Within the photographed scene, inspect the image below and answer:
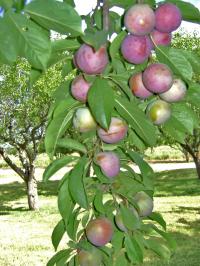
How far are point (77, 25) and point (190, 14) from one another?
50 centimetres

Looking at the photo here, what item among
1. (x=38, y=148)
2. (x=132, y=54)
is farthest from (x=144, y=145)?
(x=38, y=148)

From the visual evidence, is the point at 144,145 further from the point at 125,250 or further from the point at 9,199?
the point at 9,199

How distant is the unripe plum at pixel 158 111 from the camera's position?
1366 mm

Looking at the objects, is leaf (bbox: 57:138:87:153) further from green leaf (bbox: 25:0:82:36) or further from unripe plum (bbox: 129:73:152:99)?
green leaf (bbox: 25:0:82:36)

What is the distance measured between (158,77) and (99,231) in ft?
1.93

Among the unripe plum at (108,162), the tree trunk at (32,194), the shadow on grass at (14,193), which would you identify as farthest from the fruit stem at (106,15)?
the tree trunk at (32,194)

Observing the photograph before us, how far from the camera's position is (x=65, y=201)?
5.07 ft

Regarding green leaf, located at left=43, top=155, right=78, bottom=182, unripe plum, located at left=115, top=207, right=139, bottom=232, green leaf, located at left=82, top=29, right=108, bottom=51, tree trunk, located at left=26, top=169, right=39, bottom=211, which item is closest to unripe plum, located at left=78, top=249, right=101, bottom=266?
unripe plum, located at left=115, top=207, right=139, bottom=232

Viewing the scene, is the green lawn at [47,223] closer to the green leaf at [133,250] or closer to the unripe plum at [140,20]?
the green leaf at [133,250]

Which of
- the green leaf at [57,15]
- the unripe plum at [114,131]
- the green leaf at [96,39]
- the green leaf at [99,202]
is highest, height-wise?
the green leaf at [57,15]

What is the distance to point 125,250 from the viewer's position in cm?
167

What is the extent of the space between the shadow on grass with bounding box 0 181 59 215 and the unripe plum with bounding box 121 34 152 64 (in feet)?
56.7

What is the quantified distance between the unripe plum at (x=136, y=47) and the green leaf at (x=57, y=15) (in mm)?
226

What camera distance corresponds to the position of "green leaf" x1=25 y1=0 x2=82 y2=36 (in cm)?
102
